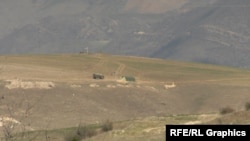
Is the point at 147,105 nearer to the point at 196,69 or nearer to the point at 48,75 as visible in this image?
the point at 48,75

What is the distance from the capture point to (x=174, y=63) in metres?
186

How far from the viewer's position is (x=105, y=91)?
12788 centimetres

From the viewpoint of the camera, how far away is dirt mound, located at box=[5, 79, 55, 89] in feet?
396

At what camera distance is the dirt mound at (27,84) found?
12063 cm

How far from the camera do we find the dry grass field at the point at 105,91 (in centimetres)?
10319

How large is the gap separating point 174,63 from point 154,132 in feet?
433

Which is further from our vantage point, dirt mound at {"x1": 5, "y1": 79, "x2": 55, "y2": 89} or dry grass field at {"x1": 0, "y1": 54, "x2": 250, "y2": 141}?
dirt mound at {"x1": 5, "y1": 79, "x2": 55, "y2": 89}

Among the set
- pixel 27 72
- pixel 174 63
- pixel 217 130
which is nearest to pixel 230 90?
pixel 27 72

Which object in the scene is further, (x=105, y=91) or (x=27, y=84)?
(x=105, y=91)

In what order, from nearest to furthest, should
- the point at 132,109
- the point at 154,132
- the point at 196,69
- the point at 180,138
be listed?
the point at 180,138
the point at 154,132
the point at 132,109
the point at 196,69

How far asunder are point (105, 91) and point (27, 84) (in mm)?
13137

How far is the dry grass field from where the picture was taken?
103 metres

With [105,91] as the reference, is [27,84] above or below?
below

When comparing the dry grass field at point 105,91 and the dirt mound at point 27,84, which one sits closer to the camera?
the dry grass field at point 105,91
